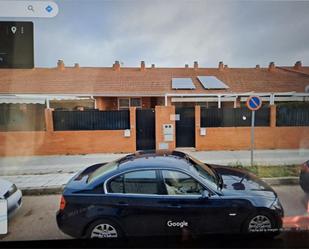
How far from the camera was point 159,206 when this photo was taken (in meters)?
1.69

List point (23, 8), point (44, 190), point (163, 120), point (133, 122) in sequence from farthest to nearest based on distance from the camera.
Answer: point (133, 122) < point (163, 120) < point (44, 190) < point (23, 8)

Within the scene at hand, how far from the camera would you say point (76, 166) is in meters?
2.64

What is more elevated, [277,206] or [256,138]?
[256,138]

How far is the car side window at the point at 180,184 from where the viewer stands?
1.76 m

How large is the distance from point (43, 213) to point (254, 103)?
3.33 m

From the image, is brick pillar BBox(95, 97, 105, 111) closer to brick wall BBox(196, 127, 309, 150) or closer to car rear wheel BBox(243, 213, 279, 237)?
brick wall BBox(196, 127, 309, 150)

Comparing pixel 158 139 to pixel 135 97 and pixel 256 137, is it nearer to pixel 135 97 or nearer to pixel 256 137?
pixel 135 97

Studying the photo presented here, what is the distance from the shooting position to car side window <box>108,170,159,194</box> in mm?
1748

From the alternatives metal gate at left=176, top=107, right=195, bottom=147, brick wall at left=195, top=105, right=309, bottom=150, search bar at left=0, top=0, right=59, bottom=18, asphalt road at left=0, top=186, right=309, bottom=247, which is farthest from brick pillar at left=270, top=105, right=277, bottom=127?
search bar at left=0, top=0, right=59, bottom=18

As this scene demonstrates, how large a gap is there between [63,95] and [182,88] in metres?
2.06

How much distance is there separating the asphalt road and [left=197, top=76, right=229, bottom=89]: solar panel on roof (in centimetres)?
185

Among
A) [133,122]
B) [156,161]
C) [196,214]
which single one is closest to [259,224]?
[196,214]

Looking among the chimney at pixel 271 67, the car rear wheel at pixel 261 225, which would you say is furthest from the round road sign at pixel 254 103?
the car rear wheel at pixel 261 225

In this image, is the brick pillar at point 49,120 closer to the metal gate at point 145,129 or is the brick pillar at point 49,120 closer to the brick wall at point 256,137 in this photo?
the metal gate at point 145,129
